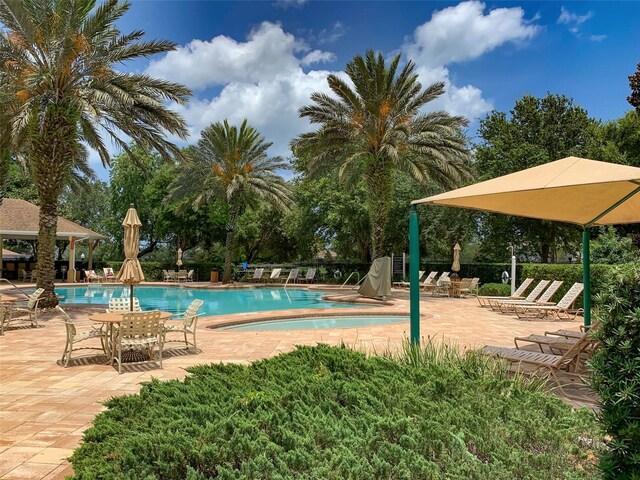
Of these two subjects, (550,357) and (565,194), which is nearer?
(550,357)

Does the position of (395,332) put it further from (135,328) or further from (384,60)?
(384,60)

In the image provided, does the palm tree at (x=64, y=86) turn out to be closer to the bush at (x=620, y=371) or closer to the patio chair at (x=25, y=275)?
the bush at (x=620, y=371)

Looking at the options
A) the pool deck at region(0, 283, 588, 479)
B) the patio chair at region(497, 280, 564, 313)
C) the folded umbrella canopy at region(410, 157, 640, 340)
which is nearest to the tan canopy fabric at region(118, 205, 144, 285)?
the pool deck at region(0, 283, 588, 479)

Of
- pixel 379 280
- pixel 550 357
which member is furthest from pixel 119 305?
pixel 379 280

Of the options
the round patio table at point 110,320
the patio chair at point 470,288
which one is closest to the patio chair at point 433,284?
the patio chair at point 470,288

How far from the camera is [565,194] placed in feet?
22.5

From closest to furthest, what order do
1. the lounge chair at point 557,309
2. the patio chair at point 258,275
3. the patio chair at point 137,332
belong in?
the patio chair at point 137,332 < the lounge chair at point 557,309 < the patio chair at point 258,275

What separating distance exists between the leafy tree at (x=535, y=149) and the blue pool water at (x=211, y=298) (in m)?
11.4

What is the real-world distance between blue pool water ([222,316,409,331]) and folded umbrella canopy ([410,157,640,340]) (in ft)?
18.9

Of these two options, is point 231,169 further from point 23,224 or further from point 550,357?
point 550,357

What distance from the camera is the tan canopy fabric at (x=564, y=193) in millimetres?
5137

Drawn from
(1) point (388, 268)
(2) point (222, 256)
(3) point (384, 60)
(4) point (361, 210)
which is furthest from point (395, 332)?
(2) point (222, 256)

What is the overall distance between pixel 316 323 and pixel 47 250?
8303mm

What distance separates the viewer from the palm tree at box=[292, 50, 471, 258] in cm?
1862
